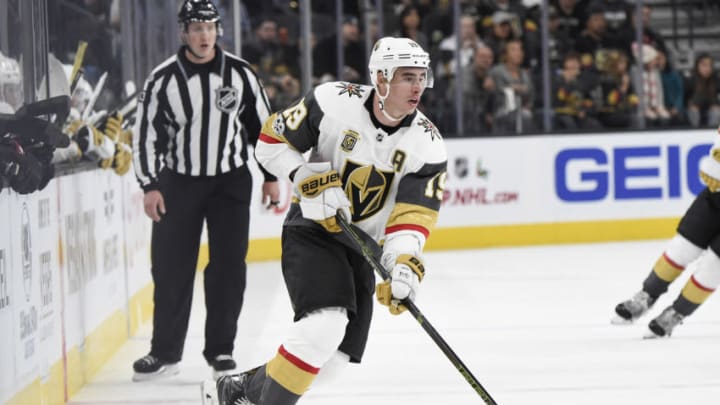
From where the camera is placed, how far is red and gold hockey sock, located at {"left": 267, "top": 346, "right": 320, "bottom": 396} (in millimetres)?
3045

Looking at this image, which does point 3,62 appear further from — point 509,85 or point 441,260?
point 509,85

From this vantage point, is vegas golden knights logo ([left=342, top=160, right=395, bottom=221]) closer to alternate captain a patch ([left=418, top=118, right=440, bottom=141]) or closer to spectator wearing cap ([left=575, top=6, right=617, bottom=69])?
alternate captain a patch ([left=418, top=118, right=440, bottom=141])

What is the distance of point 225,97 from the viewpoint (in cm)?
435

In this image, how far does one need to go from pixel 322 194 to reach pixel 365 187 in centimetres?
Result: 14

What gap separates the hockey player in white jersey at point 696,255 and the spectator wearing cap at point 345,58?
4.27 m

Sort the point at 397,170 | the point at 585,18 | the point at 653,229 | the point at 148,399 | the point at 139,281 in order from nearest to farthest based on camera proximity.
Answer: the point at 397,170, the point at 148,399, the point at 139,281, the point at 653,229, the point at 585,18

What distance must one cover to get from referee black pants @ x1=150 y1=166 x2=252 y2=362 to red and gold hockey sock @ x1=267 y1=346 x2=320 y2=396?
4.16ft

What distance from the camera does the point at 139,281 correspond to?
5.61 metres

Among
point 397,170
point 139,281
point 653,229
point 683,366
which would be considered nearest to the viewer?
point 397,170

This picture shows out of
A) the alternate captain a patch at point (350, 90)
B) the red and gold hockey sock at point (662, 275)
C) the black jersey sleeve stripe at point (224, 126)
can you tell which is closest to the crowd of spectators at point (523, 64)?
the red and gold hockey sock at point (662, 275)

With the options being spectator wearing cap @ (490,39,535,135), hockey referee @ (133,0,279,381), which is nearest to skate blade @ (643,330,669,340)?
hockey referee @ (133,0,279,381)

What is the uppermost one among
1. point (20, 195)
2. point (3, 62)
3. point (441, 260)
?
point (3, 62)

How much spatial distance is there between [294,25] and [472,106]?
4.64 ft

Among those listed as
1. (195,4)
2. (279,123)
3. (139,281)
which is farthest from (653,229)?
(279,123)
